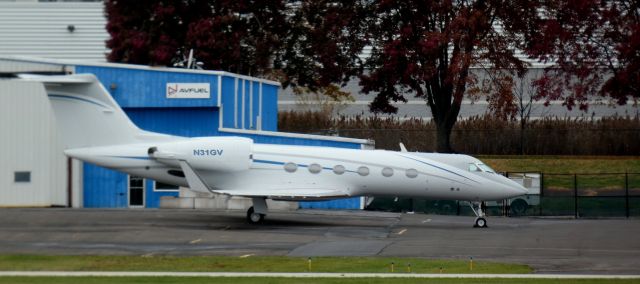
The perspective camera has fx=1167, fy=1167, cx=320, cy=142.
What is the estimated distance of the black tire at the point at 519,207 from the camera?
138ft

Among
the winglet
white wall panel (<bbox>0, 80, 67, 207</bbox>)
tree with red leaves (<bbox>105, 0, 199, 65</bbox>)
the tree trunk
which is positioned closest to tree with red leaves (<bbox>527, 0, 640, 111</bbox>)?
the tree trunk

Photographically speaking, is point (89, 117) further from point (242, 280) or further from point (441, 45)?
point (441, 45)

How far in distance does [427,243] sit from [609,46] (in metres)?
16.8

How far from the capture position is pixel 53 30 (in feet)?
214

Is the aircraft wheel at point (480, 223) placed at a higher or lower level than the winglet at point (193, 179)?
lower

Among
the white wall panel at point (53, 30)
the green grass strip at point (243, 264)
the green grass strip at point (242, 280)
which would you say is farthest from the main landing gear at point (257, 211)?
the white wall panel at point (53, 30)

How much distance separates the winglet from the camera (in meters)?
35.2

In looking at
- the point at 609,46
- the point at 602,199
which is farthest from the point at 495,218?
the point at 609,46

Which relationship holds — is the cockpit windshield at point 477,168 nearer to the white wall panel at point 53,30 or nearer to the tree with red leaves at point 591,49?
the tree with red leaves at point 591,49

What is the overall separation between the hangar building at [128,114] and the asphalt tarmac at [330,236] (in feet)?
5.36

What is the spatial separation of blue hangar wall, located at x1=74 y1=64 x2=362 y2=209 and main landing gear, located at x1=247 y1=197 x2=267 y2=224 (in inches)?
256

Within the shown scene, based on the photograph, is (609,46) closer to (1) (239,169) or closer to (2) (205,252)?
(1) (239,169)

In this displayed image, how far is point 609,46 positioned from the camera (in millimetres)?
44375

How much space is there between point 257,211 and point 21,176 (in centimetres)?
1119
